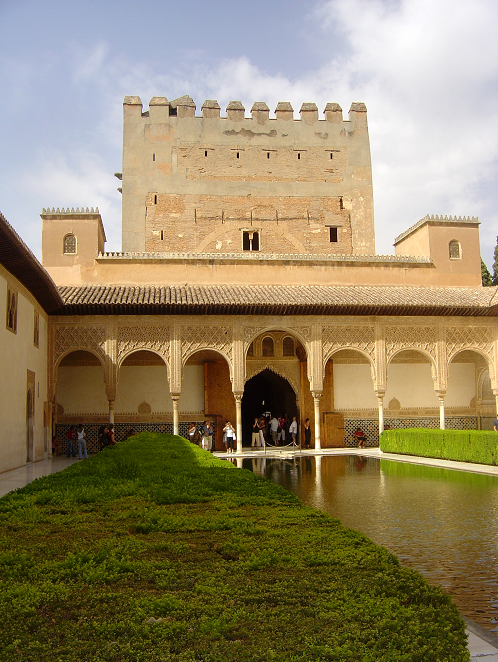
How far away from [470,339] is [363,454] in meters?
5.07

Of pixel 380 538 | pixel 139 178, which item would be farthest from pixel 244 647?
pixel 139 178

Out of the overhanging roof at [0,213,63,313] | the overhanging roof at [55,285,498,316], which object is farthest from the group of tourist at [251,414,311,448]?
the overhanging roof at [0,213,63,313]

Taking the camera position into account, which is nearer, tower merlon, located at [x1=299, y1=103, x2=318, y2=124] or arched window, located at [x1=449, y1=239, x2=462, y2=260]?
arched window, located at [x1=449, y1=239, x2=462, y2=260]

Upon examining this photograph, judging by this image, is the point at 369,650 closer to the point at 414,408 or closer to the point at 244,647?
the point at 244,647

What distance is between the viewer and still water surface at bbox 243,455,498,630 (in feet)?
15.3

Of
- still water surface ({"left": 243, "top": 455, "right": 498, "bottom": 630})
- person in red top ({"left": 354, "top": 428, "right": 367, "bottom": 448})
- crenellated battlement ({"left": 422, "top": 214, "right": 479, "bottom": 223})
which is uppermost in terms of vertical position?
crenellated battlement ({"left": 422, "top": 214, "right": 479, "bottom": 223})

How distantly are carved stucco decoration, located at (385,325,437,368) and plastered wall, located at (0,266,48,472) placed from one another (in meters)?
9.64

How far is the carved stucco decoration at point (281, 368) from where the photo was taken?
2066 cm

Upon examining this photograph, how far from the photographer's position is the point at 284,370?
68.5 ft

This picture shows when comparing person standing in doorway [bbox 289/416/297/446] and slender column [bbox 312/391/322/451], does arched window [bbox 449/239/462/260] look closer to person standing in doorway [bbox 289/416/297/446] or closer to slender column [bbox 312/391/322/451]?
slender column [bbox 312/391/322/451]

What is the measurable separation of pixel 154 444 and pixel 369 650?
9.85 m

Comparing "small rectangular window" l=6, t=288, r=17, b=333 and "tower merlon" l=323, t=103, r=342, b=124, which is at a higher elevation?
"tower merlon" l=323, t=103, r=342, b=124

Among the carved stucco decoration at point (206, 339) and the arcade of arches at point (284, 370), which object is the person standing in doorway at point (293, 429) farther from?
the carved stucco decoration at point (206, 339)

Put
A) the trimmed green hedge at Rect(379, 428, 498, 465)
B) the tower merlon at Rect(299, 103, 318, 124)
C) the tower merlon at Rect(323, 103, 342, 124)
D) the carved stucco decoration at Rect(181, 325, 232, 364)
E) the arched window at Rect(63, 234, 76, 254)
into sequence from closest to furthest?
the trimmed green hedge at Rect(379, 428, 498, 465) → the carved stucco decoration at Rect(181, 325, 232, 364) → the arched window at Rect(63, 234, 76, 254) → the tower merlon at Rect(299, 103, 318, 124) → the tower merlon at Rect(323, 103, 342, 124)
